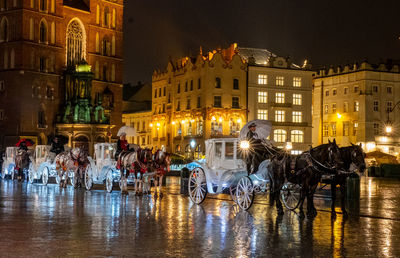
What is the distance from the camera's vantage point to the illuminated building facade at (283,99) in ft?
261

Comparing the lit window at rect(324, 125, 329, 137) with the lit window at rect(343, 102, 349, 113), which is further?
the lit window at rect(324, 125, 329, 137)

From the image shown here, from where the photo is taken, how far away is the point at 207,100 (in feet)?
252

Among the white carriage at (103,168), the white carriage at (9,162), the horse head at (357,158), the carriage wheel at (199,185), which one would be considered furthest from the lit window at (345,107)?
the horse head at (357,158)

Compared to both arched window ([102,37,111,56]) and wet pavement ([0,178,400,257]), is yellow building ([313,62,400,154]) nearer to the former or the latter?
arched window ([102,37,111,56])

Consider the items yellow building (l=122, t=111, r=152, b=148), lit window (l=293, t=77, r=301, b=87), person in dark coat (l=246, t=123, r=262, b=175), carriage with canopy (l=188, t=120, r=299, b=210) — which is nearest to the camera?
carriage with canopy (l=188, t=120, r=299, b=210)

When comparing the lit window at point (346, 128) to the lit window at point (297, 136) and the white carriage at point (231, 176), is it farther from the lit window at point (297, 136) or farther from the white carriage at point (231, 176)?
the white carriage at point (231, 176)

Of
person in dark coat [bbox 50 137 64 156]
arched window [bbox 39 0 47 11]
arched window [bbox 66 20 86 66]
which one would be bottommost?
person in dark coat [bbox 50 137 64 156]

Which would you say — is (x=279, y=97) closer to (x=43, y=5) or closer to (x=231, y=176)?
(x=43, y=5)

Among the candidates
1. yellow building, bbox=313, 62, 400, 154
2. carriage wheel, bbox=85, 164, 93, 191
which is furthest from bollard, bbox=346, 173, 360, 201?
yellow building, bbox=313, 62, 400, 154

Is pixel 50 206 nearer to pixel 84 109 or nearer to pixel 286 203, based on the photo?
pixel 286 203

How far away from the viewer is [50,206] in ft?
62.3

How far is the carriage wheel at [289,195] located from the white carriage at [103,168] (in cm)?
1001

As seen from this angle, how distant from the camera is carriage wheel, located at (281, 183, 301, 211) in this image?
18469 millimetres

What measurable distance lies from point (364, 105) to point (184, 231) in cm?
7015
